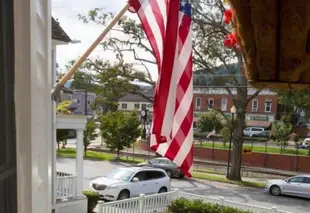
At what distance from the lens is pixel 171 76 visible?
1.96m

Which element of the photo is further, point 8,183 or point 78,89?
point 78,89

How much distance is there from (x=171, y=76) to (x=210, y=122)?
21.0 metres

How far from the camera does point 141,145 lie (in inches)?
895

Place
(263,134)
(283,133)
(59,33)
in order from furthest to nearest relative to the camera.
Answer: (263,134) → (283,133) → (59,33)

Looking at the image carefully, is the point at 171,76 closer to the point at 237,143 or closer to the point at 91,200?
the point at 91,200

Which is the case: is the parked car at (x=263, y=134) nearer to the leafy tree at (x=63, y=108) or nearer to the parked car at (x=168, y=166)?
the parked car at (x=168, y=166)

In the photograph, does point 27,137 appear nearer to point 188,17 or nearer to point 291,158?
point 188,17

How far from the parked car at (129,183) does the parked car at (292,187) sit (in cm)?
391

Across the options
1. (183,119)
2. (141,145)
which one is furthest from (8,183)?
(141,145)

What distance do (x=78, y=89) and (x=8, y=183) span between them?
14.5 m

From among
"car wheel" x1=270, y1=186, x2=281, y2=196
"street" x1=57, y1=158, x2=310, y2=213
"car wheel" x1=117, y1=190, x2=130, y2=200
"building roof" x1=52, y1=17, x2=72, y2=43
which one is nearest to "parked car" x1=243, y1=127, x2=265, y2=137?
"street" x1=57, y1=158, x2=310, y2=213

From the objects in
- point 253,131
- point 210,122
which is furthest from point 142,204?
point 253,131

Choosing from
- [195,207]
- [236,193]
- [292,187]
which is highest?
[195,207]

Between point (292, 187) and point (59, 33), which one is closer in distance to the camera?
point (59, 33)
